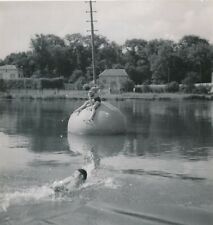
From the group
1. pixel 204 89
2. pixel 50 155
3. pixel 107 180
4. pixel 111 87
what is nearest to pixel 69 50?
pixel 111 87

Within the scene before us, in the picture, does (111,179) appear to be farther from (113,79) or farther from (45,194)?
(113,79)

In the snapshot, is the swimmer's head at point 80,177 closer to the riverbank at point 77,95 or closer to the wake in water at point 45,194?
the wake in water at point 45,194

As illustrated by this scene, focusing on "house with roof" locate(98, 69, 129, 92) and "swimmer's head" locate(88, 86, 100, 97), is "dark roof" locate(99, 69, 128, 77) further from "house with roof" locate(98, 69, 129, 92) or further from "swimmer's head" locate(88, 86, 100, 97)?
"swimmer's head" locate(88, 86, 100, 97)

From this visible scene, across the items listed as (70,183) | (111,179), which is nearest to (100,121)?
(111,179)

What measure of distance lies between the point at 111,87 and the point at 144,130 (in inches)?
1359

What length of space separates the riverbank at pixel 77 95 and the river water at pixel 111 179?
3489 centimetres

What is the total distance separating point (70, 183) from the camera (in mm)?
9602

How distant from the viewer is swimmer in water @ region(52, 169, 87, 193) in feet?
30.7

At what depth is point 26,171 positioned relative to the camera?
11328mm

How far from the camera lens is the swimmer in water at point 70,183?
9352mm

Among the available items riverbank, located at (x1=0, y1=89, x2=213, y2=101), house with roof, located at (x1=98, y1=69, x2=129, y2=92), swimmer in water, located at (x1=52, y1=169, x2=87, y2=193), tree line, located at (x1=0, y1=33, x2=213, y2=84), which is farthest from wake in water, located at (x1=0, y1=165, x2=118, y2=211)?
riverbank, located at (x1=0, y1=89, x2=213, y2=101)

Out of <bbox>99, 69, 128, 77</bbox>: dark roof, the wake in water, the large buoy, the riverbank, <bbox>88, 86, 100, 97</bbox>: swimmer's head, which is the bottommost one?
the riverbank

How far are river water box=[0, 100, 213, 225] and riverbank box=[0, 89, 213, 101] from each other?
34.9 meters

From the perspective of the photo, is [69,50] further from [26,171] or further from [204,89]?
[26,171]
